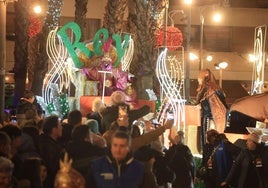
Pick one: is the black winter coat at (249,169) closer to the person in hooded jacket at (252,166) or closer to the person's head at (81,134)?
the person in hooded jacket at (252,166)

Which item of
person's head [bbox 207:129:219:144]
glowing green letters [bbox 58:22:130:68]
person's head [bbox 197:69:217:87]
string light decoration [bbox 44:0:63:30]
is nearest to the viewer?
person's head [bbox 207:129:219:144]

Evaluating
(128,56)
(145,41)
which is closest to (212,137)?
(145,41)

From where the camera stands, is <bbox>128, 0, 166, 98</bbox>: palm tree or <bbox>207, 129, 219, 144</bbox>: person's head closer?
<bbox>207, 129, 219, 144</bbox>: person's head

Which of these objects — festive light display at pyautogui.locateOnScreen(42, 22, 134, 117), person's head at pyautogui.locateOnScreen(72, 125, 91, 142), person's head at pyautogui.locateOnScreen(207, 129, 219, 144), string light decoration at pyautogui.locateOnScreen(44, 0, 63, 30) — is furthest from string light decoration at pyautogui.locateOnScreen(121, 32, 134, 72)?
person's head at pyautogui.locateOnScreen(72, 125, 91, 142)

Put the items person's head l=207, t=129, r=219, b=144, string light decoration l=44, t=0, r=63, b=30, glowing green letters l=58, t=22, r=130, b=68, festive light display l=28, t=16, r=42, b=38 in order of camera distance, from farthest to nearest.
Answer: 1. festive light display l=28, t=16, r=42, b=38
2. string light decoration l=44, t=0, r=63, b=30
3. glowing green letters l=58, t=22, r=130, b=68
4. person's head l=207, t=129, r=219, b=144

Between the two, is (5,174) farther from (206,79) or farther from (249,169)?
(206,79)

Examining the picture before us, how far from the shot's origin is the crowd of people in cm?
661

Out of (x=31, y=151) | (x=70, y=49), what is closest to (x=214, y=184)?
(x=31, y=151)

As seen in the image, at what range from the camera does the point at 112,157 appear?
21.9 feet

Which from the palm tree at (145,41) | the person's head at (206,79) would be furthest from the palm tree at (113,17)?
the person's head at (206,79)

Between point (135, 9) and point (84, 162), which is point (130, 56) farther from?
point (84, 162)

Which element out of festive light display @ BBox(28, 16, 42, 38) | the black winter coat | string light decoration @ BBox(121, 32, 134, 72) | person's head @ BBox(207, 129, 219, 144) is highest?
festive light display @ BBox(28, 16, 42, 38)

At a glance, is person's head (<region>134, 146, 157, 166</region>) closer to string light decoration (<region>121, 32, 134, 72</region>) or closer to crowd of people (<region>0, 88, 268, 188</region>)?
crowd of people (<region>0, 88, 268, 188</region>)

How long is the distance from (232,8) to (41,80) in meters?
23.8
